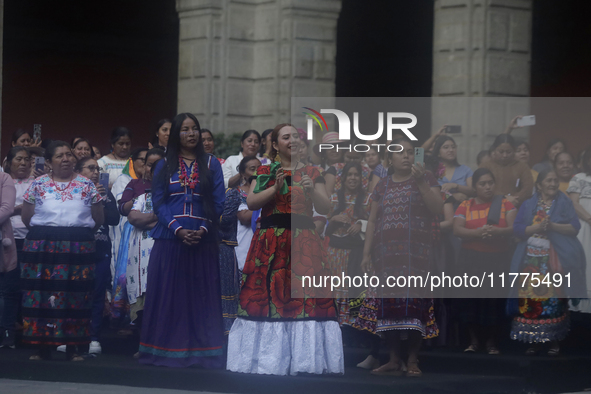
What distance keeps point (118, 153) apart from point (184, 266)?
107 inches

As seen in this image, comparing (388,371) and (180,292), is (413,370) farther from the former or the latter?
(180,292)

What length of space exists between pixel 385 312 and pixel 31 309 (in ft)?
8.60

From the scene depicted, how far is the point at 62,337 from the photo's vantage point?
6645 mm

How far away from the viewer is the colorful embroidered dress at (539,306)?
6.92 m

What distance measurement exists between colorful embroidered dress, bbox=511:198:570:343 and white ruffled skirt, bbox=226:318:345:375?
170 cm

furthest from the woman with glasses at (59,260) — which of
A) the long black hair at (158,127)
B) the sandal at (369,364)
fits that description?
the sandal at (369,364)

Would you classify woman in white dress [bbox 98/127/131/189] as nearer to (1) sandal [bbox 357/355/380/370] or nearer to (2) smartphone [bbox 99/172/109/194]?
(2) smartphone [bbox 99/172/109/194]

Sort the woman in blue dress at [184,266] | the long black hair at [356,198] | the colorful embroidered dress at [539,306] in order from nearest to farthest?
the woman in blue dress at [184,266], the colorful embroidered dress at [539,306], the long black hair at [356,198]

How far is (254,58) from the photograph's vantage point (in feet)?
36.9

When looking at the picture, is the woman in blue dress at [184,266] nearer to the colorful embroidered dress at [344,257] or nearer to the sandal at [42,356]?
the sandal at [42,356]

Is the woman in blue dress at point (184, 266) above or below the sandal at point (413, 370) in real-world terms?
above

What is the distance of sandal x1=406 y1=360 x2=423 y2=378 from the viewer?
6.12 metres

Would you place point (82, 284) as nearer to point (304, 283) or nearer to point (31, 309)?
point (31, 309)

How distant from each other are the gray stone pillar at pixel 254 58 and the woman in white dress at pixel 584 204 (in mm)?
4110
